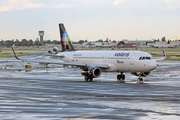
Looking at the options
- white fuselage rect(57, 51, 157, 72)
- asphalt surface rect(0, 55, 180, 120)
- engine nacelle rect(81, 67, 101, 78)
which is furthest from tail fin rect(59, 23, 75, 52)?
asphalt surface rect(0, 55, 180, 120)

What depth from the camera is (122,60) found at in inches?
1848

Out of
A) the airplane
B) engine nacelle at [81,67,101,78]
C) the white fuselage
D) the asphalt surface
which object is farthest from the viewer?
engine nacelle at [81,67,101,78]

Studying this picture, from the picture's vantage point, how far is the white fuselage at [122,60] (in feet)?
150

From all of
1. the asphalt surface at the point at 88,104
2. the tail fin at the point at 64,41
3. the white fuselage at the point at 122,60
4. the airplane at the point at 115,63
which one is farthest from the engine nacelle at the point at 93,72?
the asphalt surface at the point at 88,104

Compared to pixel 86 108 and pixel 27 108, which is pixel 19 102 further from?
pixel 86 108

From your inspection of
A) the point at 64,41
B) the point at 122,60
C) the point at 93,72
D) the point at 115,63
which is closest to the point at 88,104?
the point at 93,72

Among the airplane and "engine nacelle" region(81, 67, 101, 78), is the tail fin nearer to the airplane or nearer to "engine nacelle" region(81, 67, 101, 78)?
the airplane

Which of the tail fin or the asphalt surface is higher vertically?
the tail fin

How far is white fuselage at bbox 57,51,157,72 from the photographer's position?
4578 centimetres

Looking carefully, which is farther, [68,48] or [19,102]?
[68,48]

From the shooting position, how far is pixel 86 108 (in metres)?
24.4

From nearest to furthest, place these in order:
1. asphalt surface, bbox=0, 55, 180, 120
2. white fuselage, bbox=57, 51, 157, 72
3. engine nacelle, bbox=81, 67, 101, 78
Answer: asphalt surface, bbox=0, 55, 180, 120
white fuselage, bbox=57, 51, 157, 72
engine nacelle, bbox=81, 67, 101, 78

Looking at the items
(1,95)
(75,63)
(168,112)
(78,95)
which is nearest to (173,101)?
(168,112)

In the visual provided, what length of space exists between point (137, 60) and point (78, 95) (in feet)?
50.7
